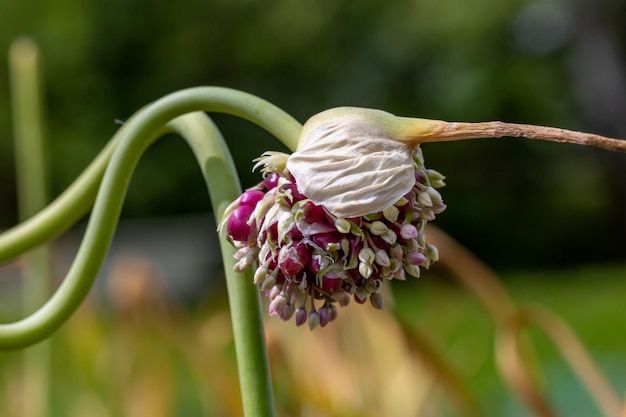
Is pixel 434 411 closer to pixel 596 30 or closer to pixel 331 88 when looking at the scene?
pixel 596 30

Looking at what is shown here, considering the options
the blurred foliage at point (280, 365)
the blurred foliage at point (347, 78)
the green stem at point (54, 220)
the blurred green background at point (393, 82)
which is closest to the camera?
the green stem at point (54, 220)

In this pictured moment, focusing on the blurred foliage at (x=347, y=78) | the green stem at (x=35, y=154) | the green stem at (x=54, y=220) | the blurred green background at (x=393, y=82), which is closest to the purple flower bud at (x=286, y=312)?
the green stem at (x=54, y=220)

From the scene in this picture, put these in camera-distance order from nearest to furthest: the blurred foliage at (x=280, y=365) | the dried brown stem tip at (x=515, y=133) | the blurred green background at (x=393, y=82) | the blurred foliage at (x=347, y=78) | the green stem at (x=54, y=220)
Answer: the dried brown stem tip at (x=515, y=133), the green stem at (x=54, y=220), the blurred foliage at (x=280, y=365), the blurred green background at (x=393, y=82), the blurred foliage at (x=347, y=78)

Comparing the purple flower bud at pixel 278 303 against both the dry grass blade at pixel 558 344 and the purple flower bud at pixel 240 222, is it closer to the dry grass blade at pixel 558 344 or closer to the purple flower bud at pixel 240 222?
the purple flower bud at pixel 240 222

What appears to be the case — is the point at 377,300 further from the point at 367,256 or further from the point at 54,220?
the point at 54,220

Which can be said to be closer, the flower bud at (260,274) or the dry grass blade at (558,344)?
the flower bud at (260,274)

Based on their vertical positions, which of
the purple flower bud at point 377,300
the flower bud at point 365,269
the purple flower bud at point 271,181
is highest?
the purple flower bud at point 271,181

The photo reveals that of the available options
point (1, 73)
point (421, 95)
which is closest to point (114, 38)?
point (1, 73)
